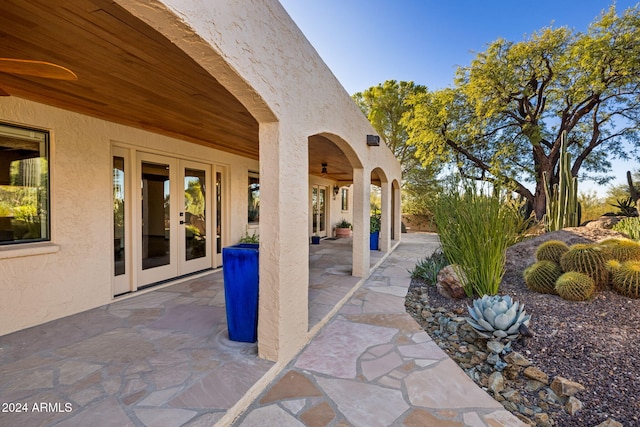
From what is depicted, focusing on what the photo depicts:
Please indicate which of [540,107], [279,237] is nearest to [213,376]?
[279,237]

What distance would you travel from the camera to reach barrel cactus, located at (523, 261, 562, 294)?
375cm

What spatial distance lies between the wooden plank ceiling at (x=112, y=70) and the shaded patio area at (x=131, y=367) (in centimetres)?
232

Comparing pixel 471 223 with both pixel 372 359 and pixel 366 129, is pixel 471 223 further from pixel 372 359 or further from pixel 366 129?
pixel 366 129

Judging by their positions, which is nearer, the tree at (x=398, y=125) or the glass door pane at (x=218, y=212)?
the glass door pane at (x=218, y=212)

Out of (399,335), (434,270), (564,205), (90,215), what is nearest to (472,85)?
(564,205)

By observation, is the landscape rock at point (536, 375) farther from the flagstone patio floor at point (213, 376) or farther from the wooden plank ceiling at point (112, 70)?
the wooden plank ceiling at point (112, 70)

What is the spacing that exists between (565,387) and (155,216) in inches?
204

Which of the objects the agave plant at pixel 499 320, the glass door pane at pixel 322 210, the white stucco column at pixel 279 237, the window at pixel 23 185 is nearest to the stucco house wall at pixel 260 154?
the white stucco column at pixel 279 237

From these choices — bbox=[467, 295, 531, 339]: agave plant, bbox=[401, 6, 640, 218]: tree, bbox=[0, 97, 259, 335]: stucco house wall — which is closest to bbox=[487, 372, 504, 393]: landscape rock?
bbox=[467, 295, 531, 339]: agave plant

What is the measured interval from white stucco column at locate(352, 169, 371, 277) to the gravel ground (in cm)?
145

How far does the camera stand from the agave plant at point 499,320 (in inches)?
108

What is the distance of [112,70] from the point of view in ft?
7.81

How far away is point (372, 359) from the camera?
2.60 metres

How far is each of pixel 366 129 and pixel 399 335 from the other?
3.48 meters
